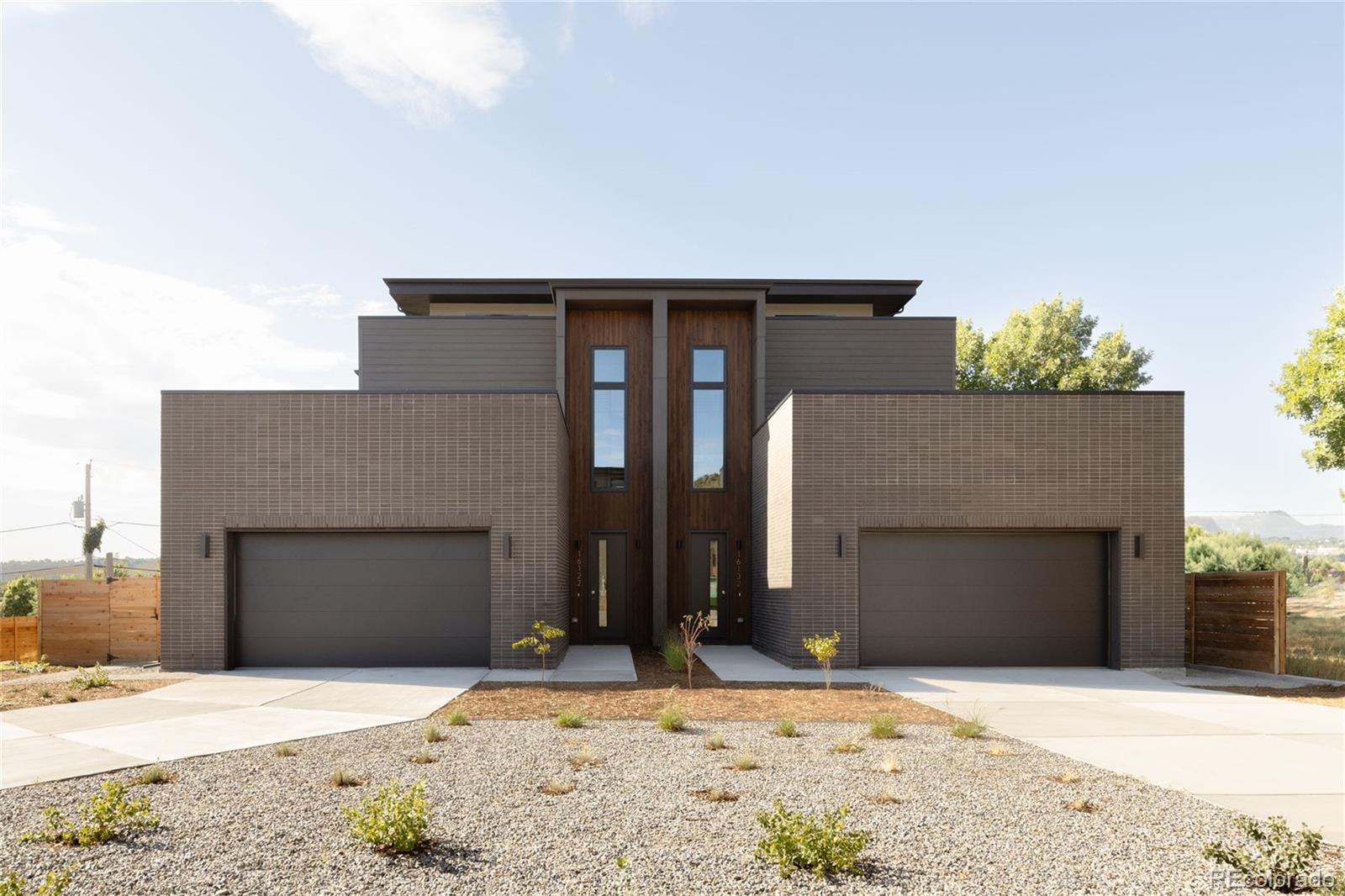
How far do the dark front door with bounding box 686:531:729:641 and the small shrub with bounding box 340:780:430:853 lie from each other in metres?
12.3

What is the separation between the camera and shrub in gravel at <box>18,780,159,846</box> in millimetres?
4938

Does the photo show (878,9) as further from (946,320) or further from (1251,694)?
(1251,694)

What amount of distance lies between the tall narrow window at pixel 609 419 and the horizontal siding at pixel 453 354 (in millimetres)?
1101

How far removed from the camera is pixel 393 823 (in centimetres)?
477

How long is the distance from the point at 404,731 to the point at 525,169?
985cm

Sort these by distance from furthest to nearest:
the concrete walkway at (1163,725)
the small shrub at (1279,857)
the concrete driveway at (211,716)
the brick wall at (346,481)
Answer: the brick wall at (346,481) < the concrete driveway at (211,716) < the concrete walkway at (1163,725) < the small shrub at (1279,857)

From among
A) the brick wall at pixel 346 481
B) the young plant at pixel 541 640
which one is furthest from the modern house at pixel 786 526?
the young plant at pixel 541 640

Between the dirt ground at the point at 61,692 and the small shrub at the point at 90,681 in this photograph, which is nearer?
the dirt ground at the point at 61,692

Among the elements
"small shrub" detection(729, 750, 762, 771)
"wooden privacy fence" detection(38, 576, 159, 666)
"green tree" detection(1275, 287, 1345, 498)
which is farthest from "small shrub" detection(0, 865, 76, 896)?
"green tree" detection(1275, 287, 1345, 498)

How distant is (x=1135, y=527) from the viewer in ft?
43.4

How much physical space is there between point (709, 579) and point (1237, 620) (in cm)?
942

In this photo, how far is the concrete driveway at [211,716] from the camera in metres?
7.13

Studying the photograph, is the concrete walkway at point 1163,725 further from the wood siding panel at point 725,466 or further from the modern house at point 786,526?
the wood siding panel at point 725,466

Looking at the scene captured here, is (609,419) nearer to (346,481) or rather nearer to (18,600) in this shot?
(346,481)
